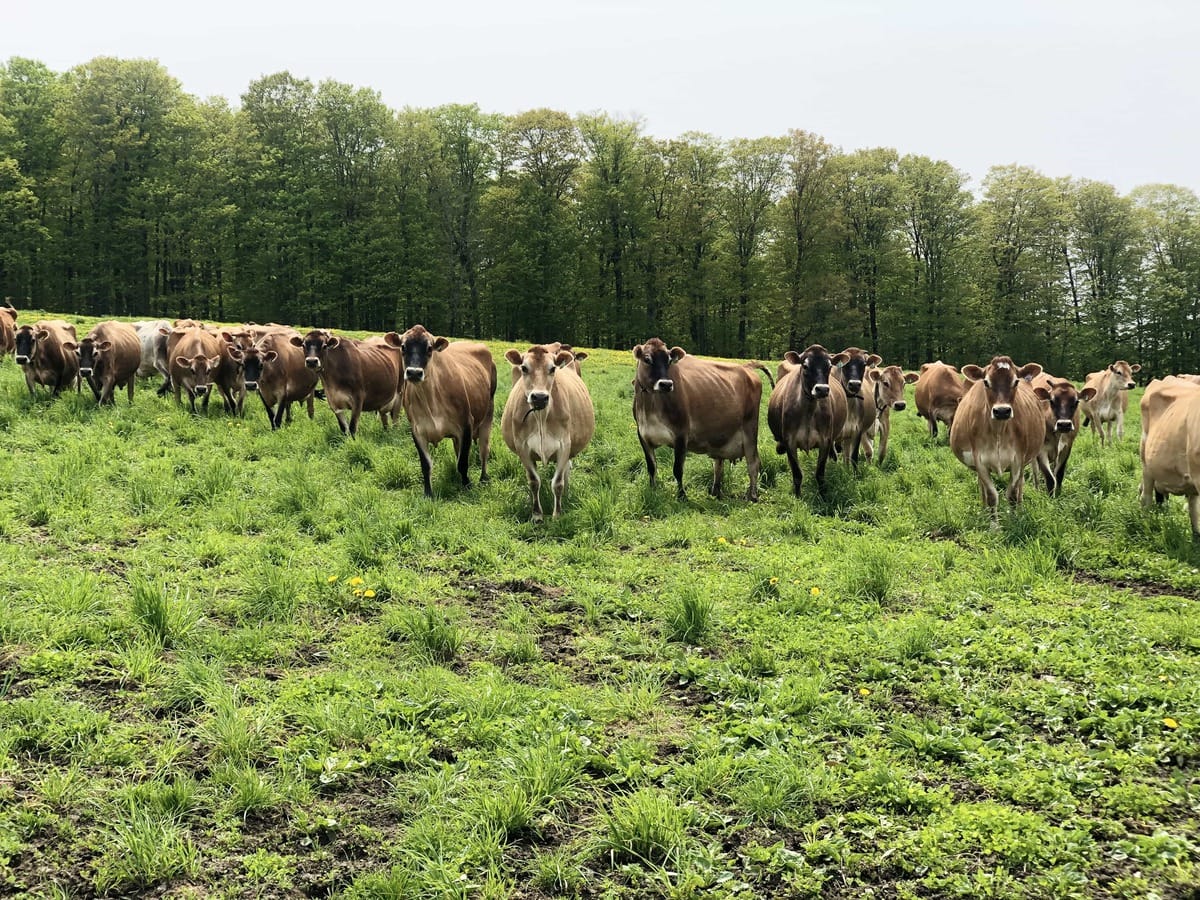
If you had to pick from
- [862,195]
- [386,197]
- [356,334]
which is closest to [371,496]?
[356,334]

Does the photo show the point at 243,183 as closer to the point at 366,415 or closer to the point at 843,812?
the point at 366,415

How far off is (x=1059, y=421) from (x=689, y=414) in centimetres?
537

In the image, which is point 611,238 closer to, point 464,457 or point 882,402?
point 882,402

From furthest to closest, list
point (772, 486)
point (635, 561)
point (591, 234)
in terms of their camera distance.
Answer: point (591, 234) → point (772, 486) → point (635, 561)

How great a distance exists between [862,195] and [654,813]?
54.2m

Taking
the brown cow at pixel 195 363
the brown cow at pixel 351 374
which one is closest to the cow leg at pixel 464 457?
→ the brown cow at pixel 351 374

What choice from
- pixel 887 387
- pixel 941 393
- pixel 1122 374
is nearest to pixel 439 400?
pixel 887 387

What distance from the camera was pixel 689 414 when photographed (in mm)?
10906

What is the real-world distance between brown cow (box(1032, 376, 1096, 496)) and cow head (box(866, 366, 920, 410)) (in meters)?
2.84

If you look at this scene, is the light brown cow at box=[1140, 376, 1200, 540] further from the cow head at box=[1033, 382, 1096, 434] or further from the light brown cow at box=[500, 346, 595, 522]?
the light brown cow at box=[500, 346, 595, 522]

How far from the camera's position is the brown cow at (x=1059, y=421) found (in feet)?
35.4

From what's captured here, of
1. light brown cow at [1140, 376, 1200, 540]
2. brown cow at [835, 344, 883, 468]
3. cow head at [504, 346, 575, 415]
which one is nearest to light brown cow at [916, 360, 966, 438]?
brown cow at [835, 344, 883, 468]

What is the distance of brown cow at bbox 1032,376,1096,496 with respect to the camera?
35.4ft

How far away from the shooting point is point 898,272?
50781mm
